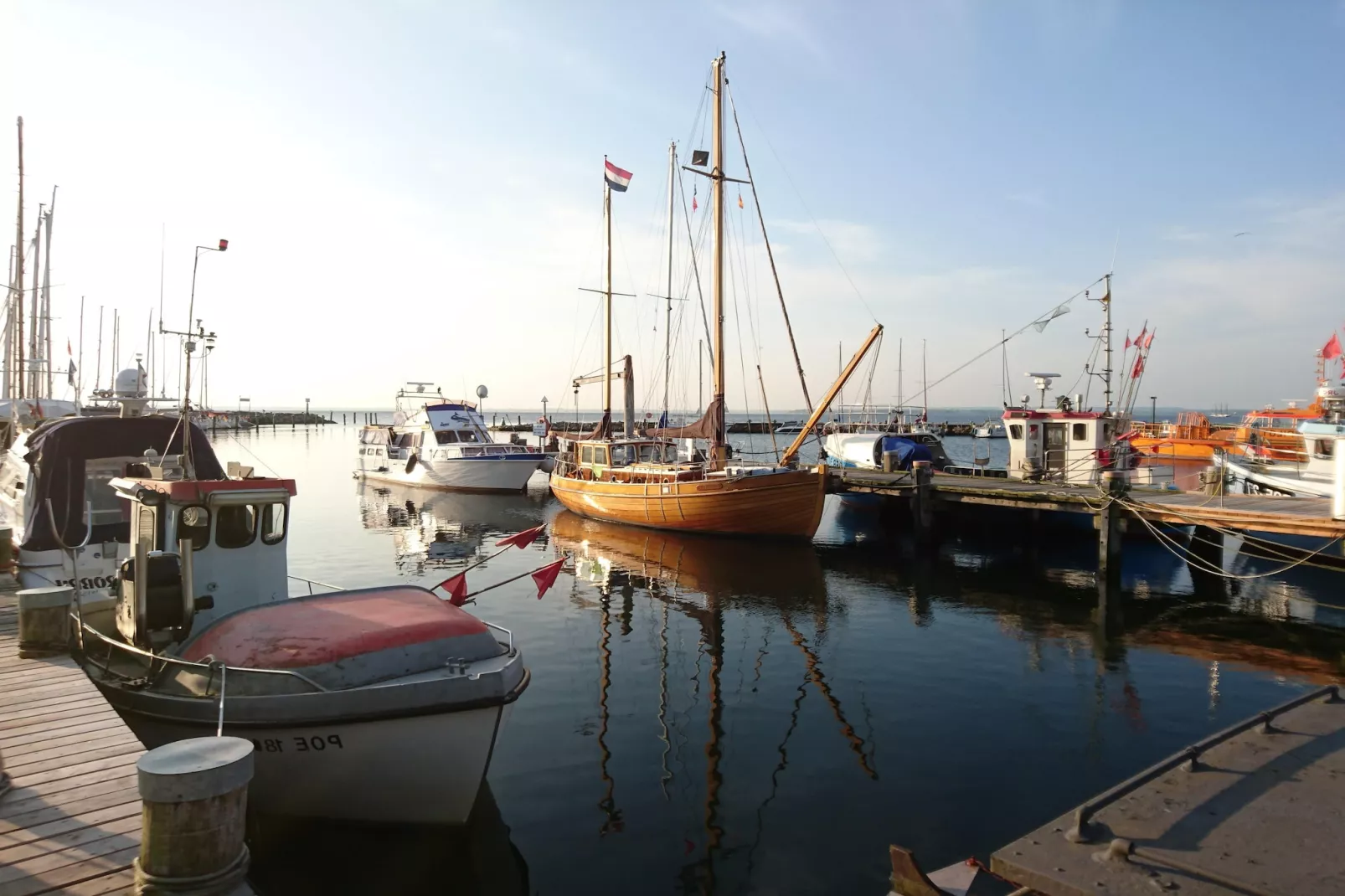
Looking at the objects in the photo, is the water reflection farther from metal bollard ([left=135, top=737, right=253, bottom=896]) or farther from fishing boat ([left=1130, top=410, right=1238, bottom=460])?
fishing boat ([left=1130, top=410, right=1238, bottom=460])

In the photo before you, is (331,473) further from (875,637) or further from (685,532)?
(875,637)

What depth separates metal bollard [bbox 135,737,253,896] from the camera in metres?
5.00

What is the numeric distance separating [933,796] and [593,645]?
7.77 m

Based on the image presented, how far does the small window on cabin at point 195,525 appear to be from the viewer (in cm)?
904

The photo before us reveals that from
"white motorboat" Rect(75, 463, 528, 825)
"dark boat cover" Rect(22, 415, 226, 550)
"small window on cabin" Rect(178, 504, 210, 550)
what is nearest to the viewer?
"white motorboat" Rect(75, 463, 528, 825)

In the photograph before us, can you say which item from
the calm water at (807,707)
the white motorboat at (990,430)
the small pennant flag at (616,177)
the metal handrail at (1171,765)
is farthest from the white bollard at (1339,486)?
the white motorboat at (990,430)

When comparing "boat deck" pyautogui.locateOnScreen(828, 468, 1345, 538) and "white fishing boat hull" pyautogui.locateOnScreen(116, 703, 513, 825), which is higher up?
"boat deck" pyautogui.locateOnScreen(828, 468, 1345, 538)

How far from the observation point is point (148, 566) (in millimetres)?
8562

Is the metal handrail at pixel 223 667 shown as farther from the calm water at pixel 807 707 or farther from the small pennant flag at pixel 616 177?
the small pennant flag at pixel 616 177

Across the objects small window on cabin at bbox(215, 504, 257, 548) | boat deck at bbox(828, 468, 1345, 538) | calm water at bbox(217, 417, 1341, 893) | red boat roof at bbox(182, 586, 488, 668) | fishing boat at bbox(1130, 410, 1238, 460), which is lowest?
calm water at bbox(217, 417, 1341, 893)

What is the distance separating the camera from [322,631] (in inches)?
325

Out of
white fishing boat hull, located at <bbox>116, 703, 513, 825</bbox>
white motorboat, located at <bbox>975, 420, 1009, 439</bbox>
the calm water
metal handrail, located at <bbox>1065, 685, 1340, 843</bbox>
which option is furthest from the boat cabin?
white motorboat, located at <bbox>975, 420, 1009, 439</bbox>

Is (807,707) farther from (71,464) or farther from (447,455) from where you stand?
(447,455)

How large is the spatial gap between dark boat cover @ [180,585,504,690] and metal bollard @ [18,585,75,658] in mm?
2280
